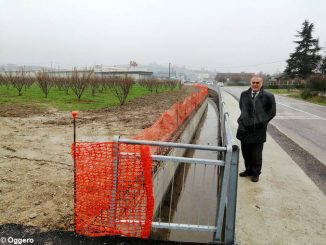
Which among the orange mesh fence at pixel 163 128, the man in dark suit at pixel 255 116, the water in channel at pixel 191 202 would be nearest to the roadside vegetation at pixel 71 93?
the orange mesh fence at pixel 163 128

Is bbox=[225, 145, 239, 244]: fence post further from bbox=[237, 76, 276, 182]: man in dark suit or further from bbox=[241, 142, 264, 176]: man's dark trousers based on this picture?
bbox=[241, 142, 264, 176]: man's dark trousers

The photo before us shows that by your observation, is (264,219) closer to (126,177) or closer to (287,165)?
(126,177)

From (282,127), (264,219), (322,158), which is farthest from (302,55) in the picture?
(264,219)

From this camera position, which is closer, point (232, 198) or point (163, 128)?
point (232, 198)

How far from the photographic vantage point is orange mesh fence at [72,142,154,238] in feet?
12.9

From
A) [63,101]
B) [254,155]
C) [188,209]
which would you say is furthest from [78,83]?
[254,155]

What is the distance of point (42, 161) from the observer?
742 cm

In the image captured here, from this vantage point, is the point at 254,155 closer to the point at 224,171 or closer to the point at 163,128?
the point at 224,171

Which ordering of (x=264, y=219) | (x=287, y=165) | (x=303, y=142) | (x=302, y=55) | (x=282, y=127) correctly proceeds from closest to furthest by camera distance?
1. (x=264, y=219)
2. (x=287, y=165)
3. (x=303, y=142)
4. (x=282, y=127)
5. (x=302, y=55)

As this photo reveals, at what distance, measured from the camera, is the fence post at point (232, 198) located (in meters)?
3.76

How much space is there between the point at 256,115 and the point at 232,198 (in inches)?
96.5

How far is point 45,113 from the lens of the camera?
15.7 metres

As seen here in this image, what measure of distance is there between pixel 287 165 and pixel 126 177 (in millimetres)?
4914

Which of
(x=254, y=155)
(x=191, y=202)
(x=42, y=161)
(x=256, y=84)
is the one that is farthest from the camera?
(x=42, y=161)
